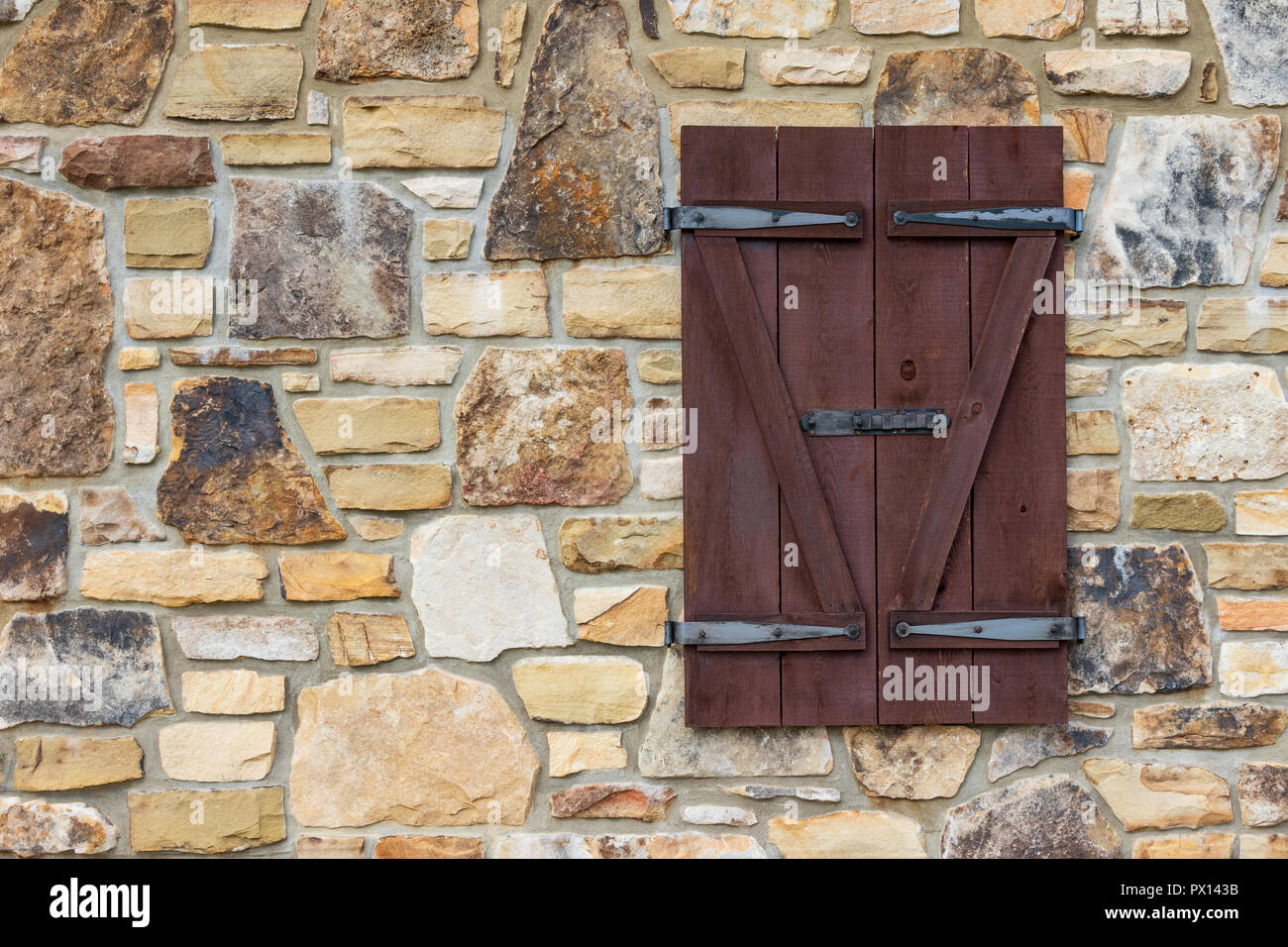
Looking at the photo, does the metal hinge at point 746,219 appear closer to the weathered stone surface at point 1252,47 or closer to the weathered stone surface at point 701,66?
the weathered stone surface at point 701,66

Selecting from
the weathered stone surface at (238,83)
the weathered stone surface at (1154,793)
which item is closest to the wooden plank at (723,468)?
the weathered stone surface at (1154,793)

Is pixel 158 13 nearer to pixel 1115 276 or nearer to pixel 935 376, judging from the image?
pixel 935 376

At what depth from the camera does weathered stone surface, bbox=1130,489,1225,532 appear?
258cm

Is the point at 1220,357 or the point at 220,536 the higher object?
the point at 1220,357

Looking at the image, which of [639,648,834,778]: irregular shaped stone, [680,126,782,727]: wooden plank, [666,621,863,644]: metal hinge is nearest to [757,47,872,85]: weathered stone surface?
[680,126,782,727]: wooden plank

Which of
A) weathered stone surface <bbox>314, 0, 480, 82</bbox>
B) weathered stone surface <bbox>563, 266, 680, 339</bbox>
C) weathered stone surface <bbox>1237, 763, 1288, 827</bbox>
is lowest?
weathered stone surface <bbox>1237, 763, 1288, 827</bbox>

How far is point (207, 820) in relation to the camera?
8.36 ft

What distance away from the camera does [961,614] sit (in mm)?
2512

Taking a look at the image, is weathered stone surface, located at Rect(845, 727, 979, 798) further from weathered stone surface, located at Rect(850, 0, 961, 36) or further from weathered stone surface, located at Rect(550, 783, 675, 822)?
weathered stone surface, located at Rect(850, 0, 961, 36)

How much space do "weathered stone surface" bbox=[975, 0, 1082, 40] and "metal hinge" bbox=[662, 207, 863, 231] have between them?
2.09ft

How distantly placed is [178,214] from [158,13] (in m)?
0.52

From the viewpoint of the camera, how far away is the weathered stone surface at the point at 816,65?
257cm

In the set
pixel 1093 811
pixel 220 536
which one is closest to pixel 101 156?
pixel 220 536

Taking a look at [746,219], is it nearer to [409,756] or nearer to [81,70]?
[409,756]
